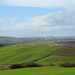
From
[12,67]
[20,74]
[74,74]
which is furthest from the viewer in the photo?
[12,67]

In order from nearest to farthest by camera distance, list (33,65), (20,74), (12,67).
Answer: (20,74)
(12,67)
(33,65)

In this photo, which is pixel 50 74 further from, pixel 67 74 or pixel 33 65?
pixel 33 65

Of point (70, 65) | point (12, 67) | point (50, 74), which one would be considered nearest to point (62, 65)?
point (70, 65)

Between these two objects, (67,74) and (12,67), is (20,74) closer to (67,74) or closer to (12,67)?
(67,74)

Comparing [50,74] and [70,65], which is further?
[70,65]

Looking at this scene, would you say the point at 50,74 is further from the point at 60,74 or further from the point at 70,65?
the point at 70,65

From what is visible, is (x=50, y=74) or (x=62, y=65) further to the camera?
(x=62, y=65)

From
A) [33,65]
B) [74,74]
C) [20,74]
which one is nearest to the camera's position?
[74,74]

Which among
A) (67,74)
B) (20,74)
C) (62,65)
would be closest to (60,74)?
(67,74)
